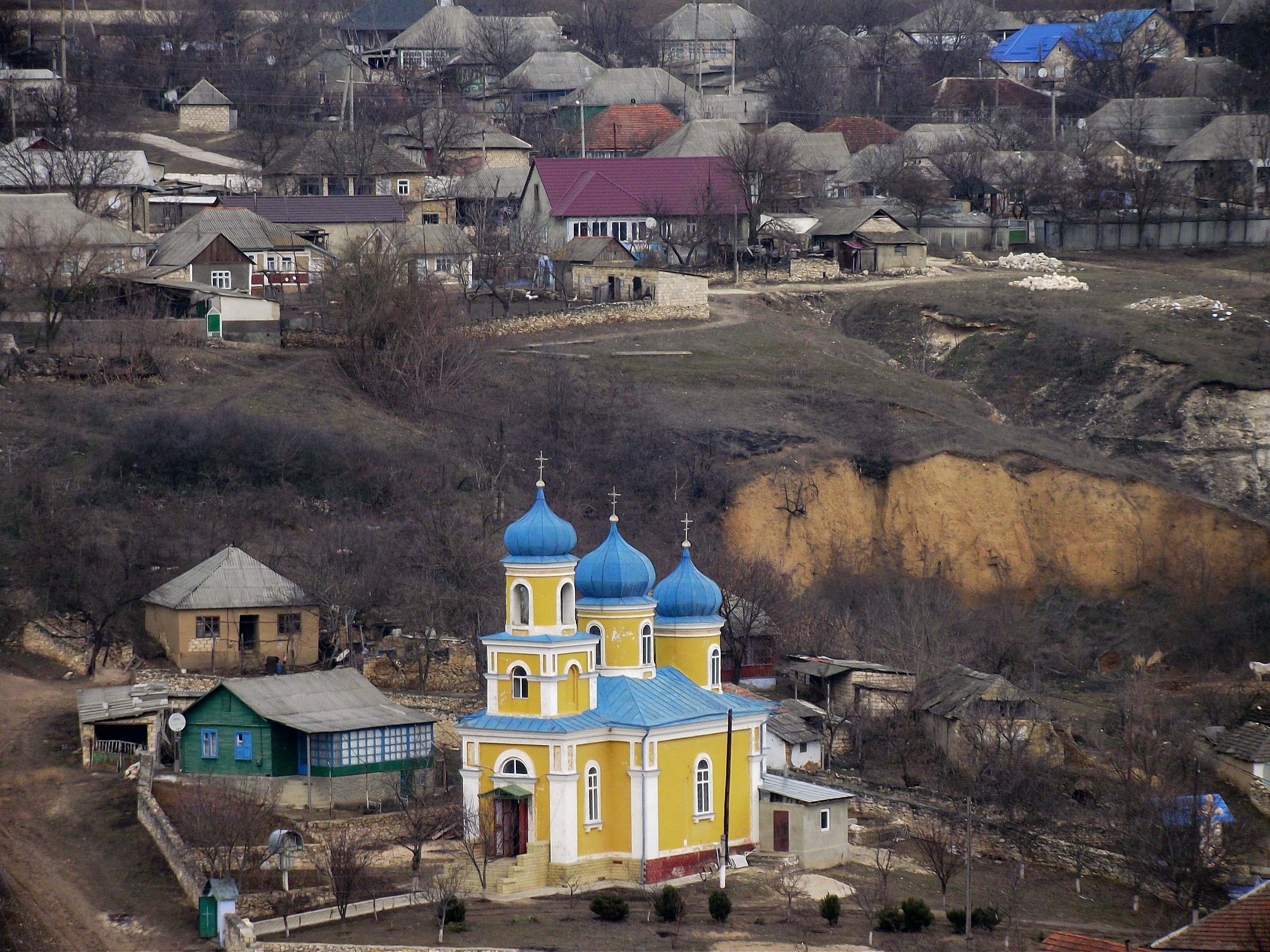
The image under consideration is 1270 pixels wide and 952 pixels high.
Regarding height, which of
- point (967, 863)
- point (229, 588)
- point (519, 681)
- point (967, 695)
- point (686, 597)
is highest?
point (686, 597)

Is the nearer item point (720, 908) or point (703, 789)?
point (720, 908)

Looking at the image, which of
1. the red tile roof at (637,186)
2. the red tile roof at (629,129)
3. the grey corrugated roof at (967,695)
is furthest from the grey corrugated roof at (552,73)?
the grey corrugated roof at (967,695)

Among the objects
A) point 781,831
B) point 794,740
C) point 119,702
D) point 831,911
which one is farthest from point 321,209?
point 831,911

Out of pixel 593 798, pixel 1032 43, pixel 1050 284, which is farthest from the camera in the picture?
pixel 1032 43

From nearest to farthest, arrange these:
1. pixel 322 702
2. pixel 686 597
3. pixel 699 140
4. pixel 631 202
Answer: pixel 322 702 < pixel 686 597 < pixel 631 202 < pixel 699 140

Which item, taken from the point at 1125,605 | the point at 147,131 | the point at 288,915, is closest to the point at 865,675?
the point at 1125,605

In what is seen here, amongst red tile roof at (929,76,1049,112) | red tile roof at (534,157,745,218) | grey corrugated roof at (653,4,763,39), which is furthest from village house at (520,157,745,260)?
grey corrugated roof at (653,4,763,39)

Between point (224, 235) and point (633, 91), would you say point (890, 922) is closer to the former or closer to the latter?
point (224, 235)

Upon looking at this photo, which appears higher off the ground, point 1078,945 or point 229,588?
point 229,588

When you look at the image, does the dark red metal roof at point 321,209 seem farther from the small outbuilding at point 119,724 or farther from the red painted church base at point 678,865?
the red painted church base at point 678,865
